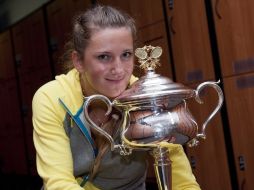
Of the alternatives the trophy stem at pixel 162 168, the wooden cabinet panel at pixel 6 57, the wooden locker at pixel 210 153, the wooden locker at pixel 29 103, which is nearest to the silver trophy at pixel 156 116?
the trophy stem at pixel 162 168

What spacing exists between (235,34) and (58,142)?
6.57 feet

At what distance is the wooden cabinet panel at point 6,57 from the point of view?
602cm

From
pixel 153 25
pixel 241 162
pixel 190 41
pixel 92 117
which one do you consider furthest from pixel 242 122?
pixel 92 117

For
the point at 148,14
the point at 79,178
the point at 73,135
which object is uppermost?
the point at 148,14

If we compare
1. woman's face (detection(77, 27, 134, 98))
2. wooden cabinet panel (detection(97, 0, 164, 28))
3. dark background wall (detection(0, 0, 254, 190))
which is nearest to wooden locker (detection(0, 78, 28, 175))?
dark background wall (detection(0, 0, 254, 190))

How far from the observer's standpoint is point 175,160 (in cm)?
112

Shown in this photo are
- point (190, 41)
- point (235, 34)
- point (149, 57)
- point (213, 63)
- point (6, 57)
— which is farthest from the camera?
point (6, 57)

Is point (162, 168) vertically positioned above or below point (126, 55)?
below

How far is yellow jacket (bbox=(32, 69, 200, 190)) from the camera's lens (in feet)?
3.18

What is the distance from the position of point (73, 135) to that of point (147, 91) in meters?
0.25

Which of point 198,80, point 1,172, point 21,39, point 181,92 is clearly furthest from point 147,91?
point 1,172

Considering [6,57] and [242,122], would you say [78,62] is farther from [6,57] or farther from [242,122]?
[6,57]

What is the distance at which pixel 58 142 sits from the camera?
1.00 meters

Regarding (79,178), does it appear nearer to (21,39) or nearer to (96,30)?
(96,30)
